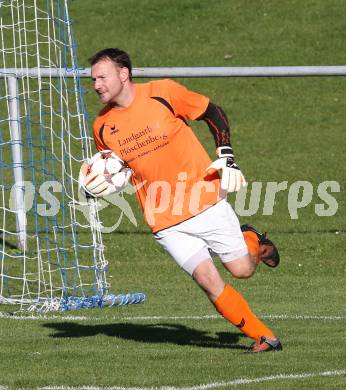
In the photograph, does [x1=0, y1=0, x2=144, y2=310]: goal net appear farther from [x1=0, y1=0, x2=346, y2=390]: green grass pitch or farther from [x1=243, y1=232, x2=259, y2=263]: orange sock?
[x1=243, y1=232, x2=259, y2=263]: orange sock

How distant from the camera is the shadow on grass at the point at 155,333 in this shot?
921 centimetres

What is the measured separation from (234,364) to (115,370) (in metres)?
0.81

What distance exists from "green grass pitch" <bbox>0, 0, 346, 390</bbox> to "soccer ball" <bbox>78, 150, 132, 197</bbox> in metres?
1.19

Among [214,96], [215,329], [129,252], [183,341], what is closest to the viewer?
[183,341]

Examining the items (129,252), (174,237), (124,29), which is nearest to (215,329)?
(174,237)

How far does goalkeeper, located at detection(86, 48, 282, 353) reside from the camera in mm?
8562

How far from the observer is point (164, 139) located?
856 cm

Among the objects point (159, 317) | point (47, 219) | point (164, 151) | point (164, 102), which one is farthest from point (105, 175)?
point (47, 219)

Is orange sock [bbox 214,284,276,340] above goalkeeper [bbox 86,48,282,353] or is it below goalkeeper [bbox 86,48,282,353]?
below

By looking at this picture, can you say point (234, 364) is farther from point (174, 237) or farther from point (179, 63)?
point (179, 63)

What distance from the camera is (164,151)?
8578 mm

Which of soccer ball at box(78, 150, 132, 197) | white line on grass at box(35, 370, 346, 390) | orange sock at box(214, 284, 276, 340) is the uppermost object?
soccer ball at box(78, 150, 132, 197)

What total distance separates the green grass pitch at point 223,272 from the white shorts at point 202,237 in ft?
2.30

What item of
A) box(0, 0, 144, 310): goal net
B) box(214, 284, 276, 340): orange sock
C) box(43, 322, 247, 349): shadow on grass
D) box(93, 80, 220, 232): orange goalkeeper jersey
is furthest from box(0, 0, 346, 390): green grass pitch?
box(93, 80, 220, 232): orange goalkeeper jersey
